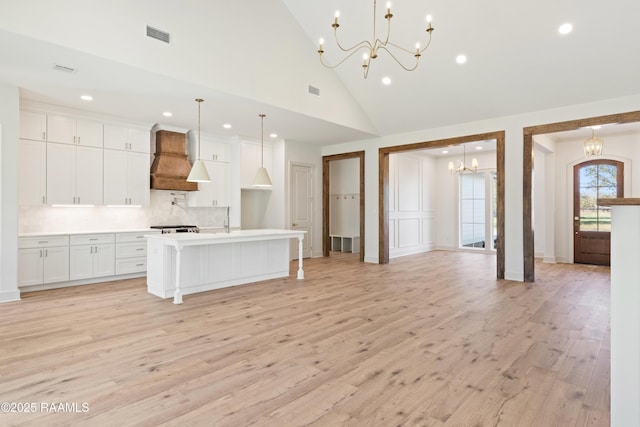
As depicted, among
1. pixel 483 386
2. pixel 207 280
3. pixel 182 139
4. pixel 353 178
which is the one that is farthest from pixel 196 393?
pixel 353 178

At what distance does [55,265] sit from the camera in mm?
5352

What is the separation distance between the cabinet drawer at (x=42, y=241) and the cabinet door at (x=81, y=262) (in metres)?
0.16

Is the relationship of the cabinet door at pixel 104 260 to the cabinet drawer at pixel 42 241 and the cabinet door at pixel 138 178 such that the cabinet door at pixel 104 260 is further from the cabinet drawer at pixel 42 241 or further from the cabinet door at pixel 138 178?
the cabinet door at pixel 138 178

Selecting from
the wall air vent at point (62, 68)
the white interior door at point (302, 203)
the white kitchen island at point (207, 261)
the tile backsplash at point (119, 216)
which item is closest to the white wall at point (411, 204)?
the white interior door at point (302, 203)

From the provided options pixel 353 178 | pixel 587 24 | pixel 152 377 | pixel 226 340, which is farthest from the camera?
pixel 353 178

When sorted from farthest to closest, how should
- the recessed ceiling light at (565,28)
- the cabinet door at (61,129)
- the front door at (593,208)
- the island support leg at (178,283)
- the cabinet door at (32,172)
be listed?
the front door at (593,208)
the cabinet door at (61,129)
the cabinet door at (32,172)
the island support leg at (178,283)
the recessed ceiling light at (565,28)

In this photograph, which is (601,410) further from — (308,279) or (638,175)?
(638,175)

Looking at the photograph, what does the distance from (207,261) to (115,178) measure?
8.48 feet

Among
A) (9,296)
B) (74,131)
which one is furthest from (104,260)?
(74,131)

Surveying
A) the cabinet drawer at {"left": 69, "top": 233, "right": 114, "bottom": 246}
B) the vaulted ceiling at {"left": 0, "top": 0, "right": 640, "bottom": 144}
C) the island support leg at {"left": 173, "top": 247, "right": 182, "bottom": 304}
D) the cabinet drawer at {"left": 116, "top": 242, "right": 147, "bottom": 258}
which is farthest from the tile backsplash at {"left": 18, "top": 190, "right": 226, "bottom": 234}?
the island support leg at {"left": 173, "top": 247, "right": 182, "bottom": 304}

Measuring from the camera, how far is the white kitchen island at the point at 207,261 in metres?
4.75

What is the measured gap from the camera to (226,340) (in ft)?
10.6

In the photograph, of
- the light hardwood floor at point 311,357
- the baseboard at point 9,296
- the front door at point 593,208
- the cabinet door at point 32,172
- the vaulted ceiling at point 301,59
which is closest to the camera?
the light hardwood floor at point 311,357

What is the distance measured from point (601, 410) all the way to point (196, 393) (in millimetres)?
2524
